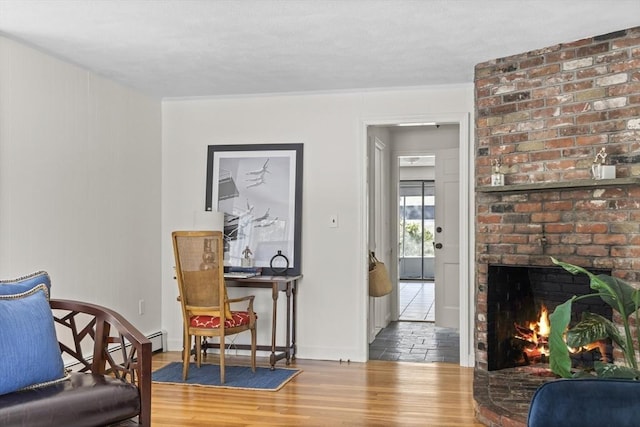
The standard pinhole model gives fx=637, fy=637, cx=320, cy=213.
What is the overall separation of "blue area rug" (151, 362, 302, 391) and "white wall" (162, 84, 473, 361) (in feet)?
1.85

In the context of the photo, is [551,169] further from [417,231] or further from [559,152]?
[417,231]

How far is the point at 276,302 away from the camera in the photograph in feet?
17.6

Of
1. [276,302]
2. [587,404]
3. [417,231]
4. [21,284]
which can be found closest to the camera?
[587,404]

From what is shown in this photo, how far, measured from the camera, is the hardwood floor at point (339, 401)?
12.7 feet

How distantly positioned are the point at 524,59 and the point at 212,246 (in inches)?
102

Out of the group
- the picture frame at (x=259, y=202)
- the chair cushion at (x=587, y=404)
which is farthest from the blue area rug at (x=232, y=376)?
the chair cushion at (x=587, y=404)

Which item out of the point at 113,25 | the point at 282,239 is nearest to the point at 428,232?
the point at 282,239

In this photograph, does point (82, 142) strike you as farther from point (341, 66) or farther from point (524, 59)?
point (524, 59)

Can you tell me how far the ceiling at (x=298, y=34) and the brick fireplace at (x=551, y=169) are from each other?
199mm

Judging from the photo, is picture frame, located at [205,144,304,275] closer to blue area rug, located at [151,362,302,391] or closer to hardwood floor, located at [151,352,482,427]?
Result: blue area rug, located at [151,362,302,391]

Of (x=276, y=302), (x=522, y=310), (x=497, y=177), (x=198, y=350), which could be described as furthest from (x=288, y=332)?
(x=497, y=177)

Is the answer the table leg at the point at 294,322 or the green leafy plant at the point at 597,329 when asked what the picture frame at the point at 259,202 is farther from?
the green leafy plant at the point at 597,329

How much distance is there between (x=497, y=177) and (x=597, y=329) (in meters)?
1.58

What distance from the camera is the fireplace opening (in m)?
4.54
